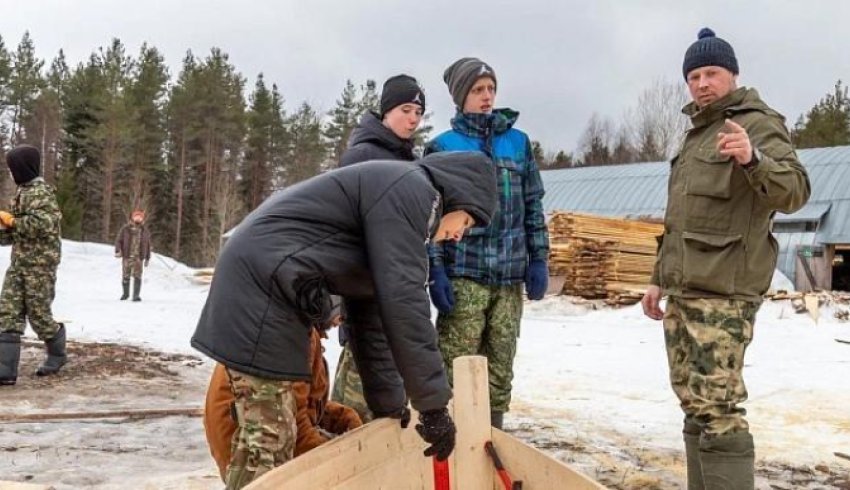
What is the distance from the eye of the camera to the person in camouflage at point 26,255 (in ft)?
19.5

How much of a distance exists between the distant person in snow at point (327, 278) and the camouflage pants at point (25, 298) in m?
4.17

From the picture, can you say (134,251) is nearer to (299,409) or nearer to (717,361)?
(299,409)

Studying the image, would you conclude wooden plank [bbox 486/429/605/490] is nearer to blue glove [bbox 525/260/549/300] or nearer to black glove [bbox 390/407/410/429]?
black glove [bbox 390/407/410/429]

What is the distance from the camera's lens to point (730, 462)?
2893 millimetres

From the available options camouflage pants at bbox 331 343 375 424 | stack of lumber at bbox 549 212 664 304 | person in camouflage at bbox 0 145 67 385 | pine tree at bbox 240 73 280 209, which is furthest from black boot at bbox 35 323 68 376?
pine tree at bbox 240 73 280 209

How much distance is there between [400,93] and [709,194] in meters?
1.46

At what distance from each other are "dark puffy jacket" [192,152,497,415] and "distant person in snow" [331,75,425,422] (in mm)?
1167

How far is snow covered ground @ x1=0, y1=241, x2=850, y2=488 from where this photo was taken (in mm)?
4705

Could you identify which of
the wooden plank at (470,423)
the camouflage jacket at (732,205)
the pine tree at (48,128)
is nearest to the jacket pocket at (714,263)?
the camouflage jacket at (732,205)

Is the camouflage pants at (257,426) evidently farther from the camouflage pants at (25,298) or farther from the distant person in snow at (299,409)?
the camouflage pants at (25,298)

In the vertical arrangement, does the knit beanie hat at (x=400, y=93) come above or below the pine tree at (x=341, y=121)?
below

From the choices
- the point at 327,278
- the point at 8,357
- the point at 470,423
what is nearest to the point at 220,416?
the point at 327,278

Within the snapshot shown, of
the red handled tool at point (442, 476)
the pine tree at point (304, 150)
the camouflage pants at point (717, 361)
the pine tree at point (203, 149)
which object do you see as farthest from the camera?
the pine tree at point (304, 150)

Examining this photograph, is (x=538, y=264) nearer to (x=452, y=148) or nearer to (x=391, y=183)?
(x=452, y=148)
